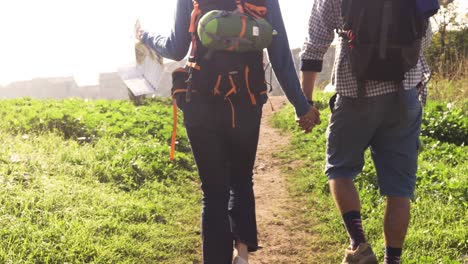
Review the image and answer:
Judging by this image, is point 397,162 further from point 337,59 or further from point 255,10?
point 255,10

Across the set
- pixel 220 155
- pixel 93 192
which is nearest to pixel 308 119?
pixel 220 155

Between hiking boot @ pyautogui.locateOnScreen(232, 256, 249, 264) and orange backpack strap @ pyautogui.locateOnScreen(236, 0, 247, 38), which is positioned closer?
orange backpack strap @ pyautogui.locateOnScreen(236, 0, 247, 38)

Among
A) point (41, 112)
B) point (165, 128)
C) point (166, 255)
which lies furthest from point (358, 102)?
point (41, 112)

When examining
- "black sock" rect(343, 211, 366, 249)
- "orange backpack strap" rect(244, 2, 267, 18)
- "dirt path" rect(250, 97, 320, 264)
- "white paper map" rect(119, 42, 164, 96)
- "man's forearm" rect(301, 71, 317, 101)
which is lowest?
"dirt path" rect(250, 97, 320, 264)

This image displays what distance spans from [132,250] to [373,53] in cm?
247

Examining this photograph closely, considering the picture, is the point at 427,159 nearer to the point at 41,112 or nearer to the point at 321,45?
the point at 321,45

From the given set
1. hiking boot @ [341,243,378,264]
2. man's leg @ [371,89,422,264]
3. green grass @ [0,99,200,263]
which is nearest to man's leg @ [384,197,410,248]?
man's leg @ [371,89,422,264]

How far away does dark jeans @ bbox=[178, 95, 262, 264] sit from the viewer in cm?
299

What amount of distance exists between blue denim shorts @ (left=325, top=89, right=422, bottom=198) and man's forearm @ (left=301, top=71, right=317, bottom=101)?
0.20 m

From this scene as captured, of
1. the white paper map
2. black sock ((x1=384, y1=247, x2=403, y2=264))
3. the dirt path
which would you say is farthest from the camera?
the white paper map

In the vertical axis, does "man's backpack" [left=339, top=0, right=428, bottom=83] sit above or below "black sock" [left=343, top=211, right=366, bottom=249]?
above

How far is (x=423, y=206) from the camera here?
4777mm

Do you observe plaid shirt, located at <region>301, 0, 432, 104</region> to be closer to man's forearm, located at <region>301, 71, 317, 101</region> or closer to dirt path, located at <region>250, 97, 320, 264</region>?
man's forearm, located at <region>301, 71, 317, 101</region>

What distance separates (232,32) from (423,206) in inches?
113
